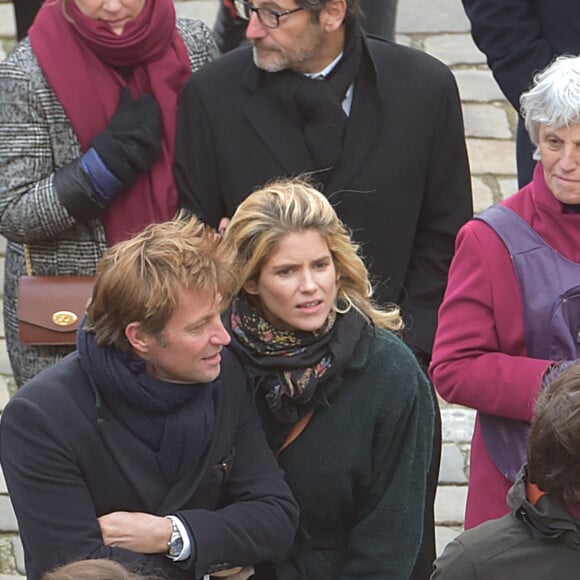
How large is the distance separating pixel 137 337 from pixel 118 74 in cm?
124

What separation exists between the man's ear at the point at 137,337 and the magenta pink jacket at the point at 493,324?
2.83ft

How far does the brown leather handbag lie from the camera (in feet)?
13.3

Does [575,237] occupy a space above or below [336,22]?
below

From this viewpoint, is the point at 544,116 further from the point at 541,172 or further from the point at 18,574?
the point at 18,574

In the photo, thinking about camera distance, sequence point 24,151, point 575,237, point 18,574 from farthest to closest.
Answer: point 18,574 < point 24,151 < point 575,237

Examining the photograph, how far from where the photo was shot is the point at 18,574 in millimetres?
4883

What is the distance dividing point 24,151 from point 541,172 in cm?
142

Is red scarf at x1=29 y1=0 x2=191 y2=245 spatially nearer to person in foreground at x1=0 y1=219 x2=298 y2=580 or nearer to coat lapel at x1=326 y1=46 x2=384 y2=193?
coat lapel at x1=326 y1=46 x2=384 y2=193

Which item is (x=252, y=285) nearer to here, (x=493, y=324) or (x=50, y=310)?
(x=493, y=324)

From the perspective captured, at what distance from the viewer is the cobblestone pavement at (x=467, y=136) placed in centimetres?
522

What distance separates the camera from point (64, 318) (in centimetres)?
406

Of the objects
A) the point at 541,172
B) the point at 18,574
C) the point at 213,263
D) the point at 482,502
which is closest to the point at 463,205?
the point at 541,172

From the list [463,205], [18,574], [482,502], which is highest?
[463,205]

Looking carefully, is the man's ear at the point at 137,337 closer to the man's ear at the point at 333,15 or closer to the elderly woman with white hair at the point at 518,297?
the elderly woman with white hair at the point at 518,297
